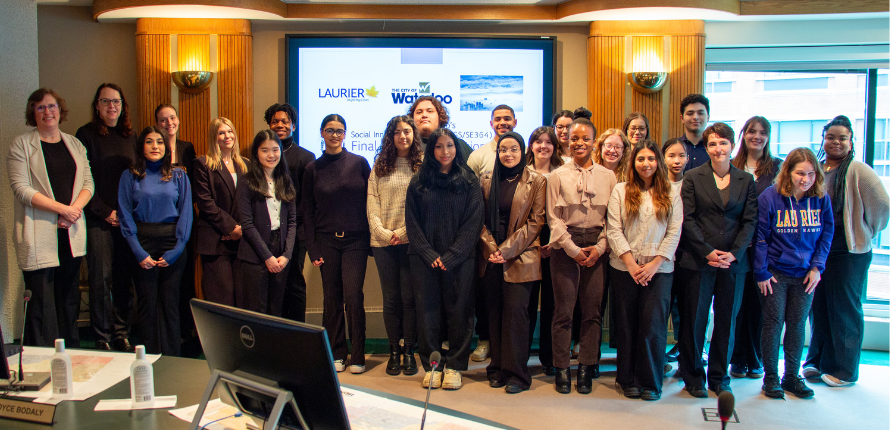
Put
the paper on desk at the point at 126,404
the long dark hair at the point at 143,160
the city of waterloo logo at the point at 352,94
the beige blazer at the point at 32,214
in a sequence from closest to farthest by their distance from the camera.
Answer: the paper on desk at the point at 126,404
the beige blazer at the point at 32,214
the long dark hair at the point at 143,160
the city of waterloo logo at the point at 352,94

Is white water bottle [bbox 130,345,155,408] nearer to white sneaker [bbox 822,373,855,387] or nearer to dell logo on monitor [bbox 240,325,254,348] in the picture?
dell logo on monitor [bbox 240,325,254,348]

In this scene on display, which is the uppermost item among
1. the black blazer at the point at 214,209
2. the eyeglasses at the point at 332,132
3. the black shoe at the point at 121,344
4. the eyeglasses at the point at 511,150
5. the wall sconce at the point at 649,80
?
the wall sconce at the point at 649,80

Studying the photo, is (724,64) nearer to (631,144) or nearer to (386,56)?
(631,144)

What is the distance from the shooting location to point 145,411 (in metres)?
1.68

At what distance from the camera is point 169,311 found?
12.1 ft

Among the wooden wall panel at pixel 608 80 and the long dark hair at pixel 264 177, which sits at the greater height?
the wooden wall panel at pixel 608 80

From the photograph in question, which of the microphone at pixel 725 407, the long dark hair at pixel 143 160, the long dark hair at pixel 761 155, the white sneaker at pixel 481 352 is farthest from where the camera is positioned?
the white sneaker at pixel 481 352

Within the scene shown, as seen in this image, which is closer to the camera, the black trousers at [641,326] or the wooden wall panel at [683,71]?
the black trousers at [641,326]

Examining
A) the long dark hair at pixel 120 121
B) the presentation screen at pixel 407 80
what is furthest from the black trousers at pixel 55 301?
the presentation screen at pixel 407 80

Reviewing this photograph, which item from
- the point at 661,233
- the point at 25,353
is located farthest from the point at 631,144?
the point at 25,353

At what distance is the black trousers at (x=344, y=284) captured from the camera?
149 inches

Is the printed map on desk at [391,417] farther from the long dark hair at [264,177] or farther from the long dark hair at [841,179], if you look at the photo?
the long dark hair at [841,179]

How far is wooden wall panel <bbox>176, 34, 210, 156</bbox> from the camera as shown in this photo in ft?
15.2

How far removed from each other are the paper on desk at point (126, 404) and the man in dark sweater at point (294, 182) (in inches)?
87.6
